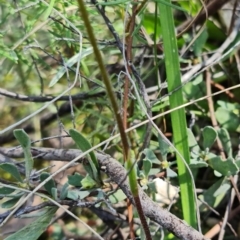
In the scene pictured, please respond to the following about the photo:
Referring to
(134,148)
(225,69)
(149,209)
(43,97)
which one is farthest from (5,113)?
(149,209)

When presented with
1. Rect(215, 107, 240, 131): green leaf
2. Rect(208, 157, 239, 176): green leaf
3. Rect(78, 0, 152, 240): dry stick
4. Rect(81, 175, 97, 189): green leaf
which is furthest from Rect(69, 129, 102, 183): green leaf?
Rect(215, 107, 240, 131): green leaf

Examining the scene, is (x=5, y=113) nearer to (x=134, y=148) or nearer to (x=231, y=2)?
(x=134, y=148)

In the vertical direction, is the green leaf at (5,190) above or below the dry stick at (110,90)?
below

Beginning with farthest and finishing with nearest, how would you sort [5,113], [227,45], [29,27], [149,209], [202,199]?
1. [5,113]
2. [227,45]
3. [202,199]
4. [29,27]
5. [149,209]

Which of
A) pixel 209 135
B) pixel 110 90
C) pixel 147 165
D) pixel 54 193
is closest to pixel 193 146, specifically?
pixel 209 135

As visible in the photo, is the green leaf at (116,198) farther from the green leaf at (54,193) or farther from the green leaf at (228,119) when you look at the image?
the green leaf at (228,119)

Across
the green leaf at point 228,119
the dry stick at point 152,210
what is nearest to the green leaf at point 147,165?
the dry stick at point 152,210
